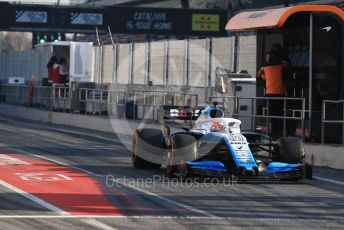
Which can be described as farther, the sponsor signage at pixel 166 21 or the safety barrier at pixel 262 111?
the sponsor signage at pixel 166 21

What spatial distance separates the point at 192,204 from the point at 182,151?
8.29 feet

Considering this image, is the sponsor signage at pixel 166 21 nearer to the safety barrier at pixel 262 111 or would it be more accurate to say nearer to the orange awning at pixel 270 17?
the safety barrier at pixel 262 111

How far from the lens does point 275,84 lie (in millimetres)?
20703

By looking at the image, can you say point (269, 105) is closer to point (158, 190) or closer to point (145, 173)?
point (145, 173)

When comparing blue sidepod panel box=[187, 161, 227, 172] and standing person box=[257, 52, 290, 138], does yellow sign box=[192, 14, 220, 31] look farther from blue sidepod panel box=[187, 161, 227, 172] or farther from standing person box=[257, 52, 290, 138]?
blue sidepod panel box=[187, 161, 227, 172]

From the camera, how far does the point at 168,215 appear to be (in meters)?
11.5

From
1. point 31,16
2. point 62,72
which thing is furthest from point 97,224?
point 31,16

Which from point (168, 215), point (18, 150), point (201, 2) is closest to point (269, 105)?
point (18, 150)

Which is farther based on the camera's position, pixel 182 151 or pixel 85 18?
pixel 85 18

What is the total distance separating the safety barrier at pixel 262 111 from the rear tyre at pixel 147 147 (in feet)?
12.7

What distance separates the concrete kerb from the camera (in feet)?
59.6

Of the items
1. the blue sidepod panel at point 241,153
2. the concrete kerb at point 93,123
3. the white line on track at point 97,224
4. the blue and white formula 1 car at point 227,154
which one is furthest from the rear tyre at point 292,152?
the white line on track at point 97,224

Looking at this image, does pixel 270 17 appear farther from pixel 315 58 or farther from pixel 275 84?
pixel 275 84

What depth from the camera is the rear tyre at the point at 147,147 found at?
16391 mm
